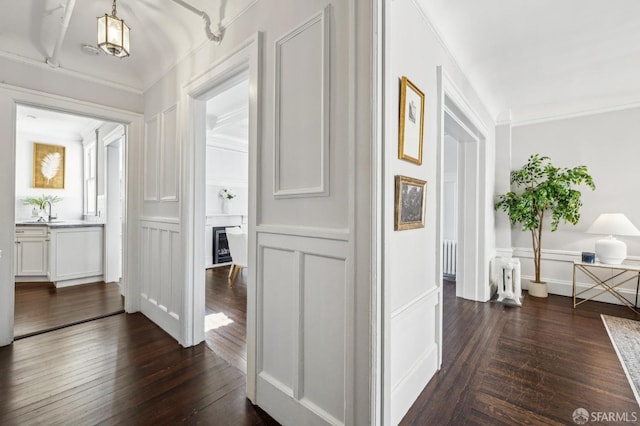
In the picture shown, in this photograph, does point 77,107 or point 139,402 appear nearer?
point 139,402

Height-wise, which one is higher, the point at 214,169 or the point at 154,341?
the point at 214,169

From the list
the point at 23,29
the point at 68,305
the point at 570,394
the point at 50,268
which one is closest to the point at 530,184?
the point at 570,394

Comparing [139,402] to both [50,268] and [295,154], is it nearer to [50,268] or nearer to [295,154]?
[295,154]

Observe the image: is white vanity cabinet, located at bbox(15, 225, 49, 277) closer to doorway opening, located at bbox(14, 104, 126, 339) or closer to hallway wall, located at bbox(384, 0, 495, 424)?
doorway opening, located at bbox(14, 104, 126, 339)

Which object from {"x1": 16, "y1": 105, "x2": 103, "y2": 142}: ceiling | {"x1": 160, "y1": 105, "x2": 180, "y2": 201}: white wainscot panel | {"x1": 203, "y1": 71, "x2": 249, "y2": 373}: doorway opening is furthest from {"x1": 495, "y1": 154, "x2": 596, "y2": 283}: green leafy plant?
{"x1": 16, "y1": 105, "x2": 103, "y2": 142}: ceiling

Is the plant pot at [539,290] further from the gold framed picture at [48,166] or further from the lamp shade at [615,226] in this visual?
the gold framed picture at [48,166]

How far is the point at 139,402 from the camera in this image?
172cm

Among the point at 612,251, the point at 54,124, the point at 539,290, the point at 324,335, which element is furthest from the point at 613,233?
the point at 54,124

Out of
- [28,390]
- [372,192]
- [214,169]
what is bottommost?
[28,390]

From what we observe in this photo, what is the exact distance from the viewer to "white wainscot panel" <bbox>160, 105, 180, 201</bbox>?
8.56ft

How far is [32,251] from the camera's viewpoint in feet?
14.0

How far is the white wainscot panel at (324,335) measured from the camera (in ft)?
4.44

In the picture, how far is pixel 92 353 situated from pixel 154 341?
1.44 feet

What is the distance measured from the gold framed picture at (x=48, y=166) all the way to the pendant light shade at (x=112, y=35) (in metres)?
5.11
